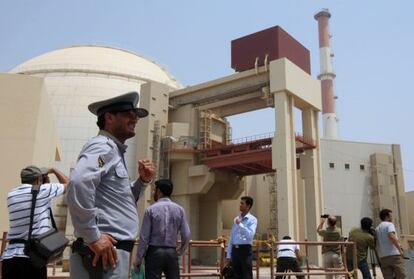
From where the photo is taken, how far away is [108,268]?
9.52 ft

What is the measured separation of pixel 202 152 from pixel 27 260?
89.3ft

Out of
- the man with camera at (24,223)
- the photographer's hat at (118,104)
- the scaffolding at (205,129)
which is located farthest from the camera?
the scaffolding at (205,129)

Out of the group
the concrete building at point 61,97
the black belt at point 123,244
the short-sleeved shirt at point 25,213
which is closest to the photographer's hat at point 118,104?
the black belt at point 123,244

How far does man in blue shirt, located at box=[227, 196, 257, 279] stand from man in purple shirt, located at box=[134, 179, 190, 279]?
2374 millimetres

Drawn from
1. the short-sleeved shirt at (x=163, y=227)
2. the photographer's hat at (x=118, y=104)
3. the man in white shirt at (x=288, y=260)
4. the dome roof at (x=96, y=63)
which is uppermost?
the dome roof at (x=96, y=63)

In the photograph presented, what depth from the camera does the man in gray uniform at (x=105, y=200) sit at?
9.21ft

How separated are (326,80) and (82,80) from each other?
105 feet

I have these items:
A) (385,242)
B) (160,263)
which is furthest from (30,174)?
(385,242)

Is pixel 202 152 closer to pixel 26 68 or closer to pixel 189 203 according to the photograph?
pixel 189 203

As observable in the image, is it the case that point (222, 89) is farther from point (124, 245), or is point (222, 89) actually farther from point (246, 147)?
point (124, 245)

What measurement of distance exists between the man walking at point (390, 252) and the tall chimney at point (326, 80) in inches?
1826

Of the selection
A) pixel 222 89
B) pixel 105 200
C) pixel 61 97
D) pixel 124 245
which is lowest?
pixel 124 245

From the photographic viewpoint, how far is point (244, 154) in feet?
94.6

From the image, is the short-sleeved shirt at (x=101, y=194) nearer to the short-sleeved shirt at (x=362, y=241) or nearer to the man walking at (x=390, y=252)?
the man walking at (x=390, y=252)
